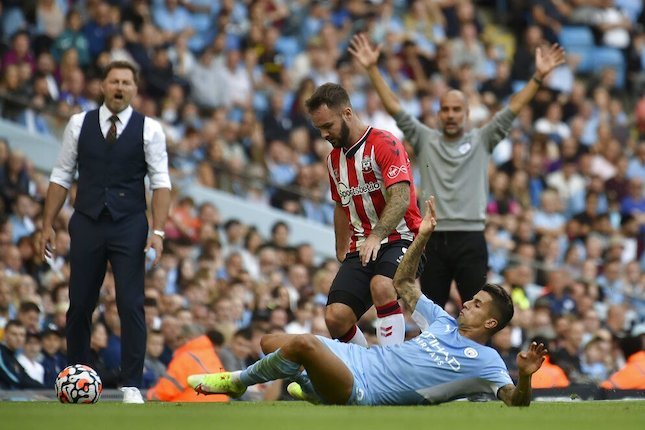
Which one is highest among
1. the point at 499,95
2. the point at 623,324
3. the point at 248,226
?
the point at 499,95

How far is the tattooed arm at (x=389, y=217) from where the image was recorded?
394 inches

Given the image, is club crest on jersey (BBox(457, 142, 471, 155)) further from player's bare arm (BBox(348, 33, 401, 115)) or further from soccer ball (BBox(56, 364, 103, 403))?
soccer ball (BBox(56, 364, 103, 403))

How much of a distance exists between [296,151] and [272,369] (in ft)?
37.1

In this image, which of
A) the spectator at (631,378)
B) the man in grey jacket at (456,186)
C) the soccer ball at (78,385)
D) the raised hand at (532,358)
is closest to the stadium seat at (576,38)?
the spectator at (631,378)

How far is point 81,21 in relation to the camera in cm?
1958

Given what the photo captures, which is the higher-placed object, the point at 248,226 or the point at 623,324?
the point at 248,226

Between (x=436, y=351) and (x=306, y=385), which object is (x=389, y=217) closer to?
(x=436, y=351)

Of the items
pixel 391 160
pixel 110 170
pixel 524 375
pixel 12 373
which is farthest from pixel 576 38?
pixel 524 375

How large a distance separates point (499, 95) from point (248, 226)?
7.05m

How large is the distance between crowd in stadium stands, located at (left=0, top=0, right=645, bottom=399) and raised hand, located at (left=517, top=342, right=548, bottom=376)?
4.50 metres

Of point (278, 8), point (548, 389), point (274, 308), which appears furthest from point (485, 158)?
point (278, 8)

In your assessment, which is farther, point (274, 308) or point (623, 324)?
point (623, 324)

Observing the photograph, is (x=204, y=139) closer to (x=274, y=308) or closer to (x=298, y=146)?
(x=298, y=146)

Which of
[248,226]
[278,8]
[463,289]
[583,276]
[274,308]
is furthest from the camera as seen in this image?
[278,8]
